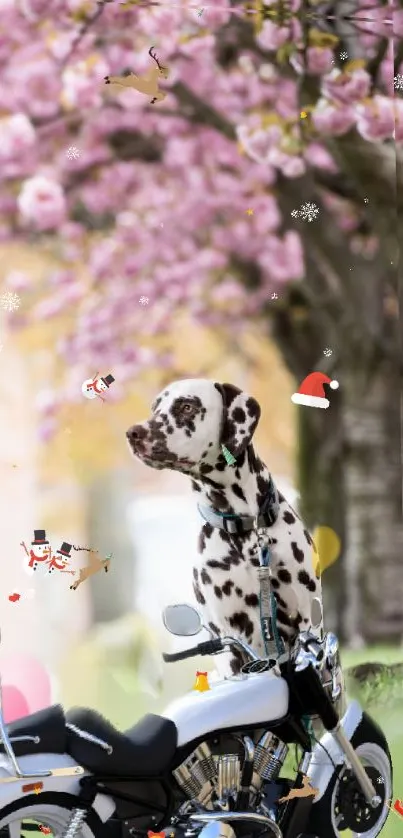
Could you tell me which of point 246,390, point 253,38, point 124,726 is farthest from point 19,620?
point 253,38

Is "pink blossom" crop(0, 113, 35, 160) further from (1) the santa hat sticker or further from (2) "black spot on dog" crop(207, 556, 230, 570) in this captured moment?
(2) "black spot on dog" crop(207, 556, 230, 570)

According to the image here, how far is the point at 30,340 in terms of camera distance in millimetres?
3203

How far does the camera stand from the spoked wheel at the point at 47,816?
2.45 metres

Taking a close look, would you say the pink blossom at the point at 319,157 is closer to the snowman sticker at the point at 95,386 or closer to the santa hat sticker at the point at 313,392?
the santa hat sticker at the point at 313,392

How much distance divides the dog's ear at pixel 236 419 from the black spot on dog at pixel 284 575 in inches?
15.8

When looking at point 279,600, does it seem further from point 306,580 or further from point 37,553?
point 37,553

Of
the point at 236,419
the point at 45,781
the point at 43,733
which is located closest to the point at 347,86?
the point at 236,419

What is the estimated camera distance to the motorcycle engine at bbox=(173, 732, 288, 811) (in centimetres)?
269

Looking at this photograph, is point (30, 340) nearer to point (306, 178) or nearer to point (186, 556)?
point (186, 556)

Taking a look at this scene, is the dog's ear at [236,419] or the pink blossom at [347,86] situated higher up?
the pink blossom at [347,86]

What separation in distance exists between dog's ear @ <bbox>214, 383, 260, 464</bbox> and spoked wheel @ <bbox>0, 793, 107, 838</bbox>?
113 cm

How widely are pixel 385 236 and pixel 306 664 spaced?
5.29ft

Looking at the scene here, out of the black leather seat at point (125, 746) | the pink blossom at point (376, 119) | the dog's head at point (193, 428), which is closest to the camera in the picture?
the black leather seat at point (125, 746)

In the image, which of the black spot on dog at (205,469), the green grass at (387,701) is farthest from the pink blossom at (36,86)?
the green grass at (387,701)
